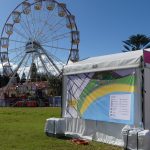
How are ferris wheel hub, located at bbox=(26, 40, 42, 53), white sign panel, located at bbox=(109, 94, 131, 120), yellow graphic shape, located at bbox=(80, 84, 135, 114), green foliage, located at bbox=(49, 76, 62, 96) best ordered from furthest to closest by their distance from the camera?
green foliage, located at bbox=(49, 76, 62, 96) → ferris wheel hub, located at bbox=(26, 40, 42, 53) → yellow graphic shape, located at bbox=(80, 84, 135, 114) → white sign panel, located at bbox=(109, 94, 131, 120)

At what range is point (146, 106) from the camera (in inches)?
496

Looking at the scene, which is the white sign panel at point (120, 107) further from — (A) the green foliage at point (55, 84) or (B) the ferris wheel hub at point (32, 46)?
(A) the green foliage at point (55, 84)

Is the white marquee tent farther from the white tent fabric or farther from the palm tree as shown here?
the palm tree

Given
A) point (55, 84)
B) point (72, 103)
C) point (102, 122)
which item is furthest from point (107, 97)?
point (55, 84)

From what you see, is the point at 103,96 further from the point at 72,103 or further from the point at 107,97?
the point at 72,103

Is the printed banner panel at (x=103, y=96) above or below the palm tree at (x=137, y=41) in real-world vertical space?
below

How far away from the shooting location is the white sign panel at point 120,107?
42.2 ft

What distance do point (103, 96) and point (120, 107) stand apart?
1.21m

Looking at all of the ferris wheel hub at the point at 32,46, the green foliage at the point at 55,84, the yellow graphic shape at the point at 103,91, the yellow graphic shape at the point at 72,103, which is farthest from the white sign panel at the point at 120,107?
the green foliage at the point at 55,84

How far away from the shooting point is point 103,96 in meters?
14.3

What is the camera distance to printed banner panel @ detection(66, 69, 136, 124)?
509 inches

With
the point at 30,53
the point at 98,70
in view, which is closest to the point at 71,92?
the point at 98,70

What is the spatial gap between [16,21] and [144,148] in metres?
49.8

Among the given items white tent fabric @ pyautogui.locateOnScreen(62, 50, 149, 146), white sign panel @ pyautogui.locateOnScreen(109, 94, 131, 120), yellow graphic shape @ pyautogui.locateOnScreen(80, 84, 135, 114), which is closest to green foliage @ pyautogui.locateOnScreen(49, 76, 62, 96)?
white tent fabric @ pyautogui.locateOnScreen(62, 50, 149, 146)
